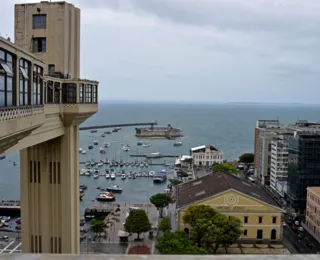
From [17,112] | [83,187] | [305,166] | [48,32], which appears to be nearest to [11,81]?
[17,112]

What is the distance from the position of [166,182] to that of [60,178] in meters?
38.1

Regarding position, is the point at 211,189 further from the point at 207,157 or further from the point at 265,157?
the point at 207,157

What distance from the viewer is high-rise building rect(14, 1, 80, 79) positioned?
9.84m

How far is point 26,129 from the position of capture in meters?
5.36

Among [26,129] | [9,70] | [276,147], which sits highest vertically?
[9,70]

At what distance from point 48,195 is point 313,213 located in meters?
21.6

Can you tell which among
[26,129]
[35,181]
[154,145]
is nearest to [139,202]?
[35,181]

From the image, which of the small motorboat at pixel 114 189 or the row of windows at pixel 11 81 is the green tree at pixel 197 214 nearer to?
the row of windows at pixel 11 81

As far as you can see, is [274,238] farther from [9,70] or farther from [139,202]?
[9,70]

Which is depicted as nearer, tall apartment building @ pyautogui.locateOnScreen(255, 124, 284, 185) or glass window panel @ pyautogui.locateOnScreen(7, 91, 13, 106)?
glass window panel @ pyautogui.locateOnScreen(7, 91, 13, 106)

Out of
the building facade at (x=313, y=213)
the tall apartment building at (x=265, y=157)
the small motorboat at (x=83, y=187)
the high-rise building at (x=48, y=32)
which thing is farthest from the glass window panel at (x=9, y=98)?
the tall apartment building at (x=265, y=157)

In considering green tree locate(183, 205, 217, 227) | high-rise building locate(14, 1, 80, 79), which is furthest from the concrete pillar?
green tree locate(183, 205, 217, 227)

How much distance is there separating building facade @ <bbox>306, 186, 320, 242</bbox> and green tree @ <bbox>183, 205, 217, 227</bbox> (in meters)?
7.78

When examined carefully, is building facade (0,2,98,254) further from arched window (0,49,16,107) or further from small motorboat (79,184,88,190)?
small motorboat (79,184,88,190)
